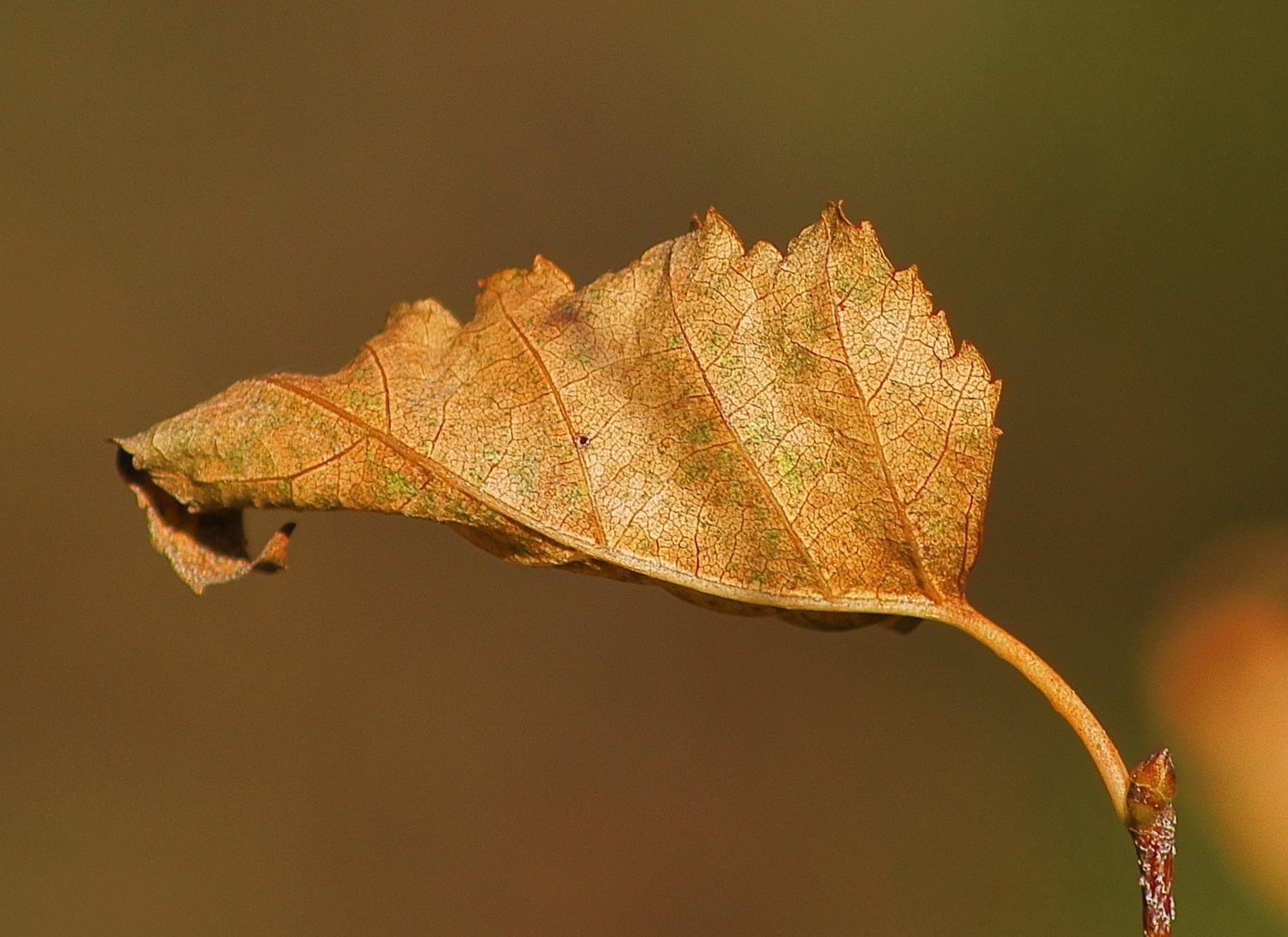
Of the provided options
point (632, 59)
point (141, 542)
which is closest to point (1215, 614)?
point (632, 59)

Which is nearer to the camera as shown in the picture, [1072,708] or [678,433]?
[1072,708]

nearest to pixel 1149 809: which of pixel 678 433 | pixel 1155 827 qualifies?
pixel 1155 827

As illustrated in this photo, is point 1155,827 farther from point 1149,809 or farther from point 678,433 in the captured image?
point 678,433

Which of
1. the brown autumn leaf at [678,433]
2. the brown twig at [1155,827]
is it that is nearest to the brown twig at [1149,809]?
the brown twig at [1155,827]

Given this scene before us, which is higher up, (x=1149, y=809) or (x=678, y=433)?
(x=678, y=433)

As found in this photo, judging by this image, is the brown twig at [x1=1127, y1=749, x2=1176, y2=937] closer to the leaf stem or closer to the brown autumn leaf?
the leaf stem

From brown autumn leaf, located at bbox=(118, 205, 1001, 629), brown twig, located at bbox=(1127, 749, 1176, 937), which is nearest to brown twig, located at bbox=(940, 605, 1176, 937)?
brown twig, located at bbox=(1127, 749, 1176, 937)

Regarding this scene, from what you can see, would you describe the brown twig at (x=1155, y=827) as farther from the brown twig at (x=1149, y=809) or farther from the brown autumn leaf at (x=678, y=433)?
the brown autumn leaf at (x=678, y=433)
